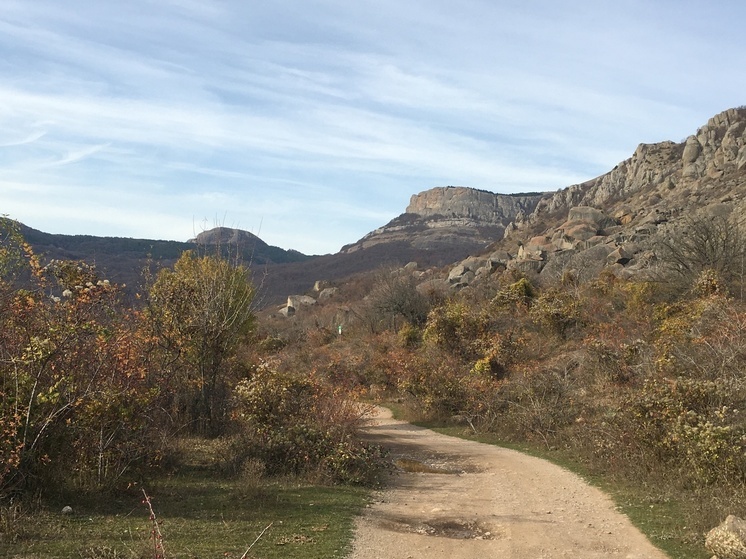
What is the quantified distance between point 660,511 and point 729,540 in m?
3.03

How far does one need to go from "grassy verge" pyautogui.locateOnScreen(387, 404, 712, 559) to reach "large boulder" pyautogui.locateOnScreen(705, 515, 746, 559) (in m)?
0.40

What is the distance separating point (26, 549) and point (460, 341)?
22.9 meters

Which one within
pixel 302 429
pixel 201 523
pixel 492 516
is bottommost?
pixel 492 516

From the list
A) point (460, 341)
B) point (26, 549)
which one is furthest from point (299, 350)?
point (26, 549)

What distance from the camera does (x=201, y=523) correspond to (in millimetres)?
8828

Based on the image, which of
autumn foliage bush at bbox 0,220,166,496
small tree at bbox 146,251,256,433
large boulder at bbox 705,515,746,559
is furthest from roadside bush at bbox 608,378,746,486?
small tree at bbox 146,251,256,433

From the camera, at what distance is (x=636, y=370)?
19078 millimetres

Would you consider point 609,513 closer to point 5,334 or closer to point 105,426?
point 105,426

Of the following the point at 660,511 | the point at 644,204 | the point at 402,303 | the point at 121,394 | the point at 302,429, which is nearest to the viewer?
the point at 121,394

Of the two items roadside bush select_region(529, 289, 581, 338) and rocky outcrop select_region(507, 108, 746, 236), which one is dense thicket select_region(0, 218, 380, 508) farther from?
Result: rocky outcrop select_region(507, 108, 746, 236)

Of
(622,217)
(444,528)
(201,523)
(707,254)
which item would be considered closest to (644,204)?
(622,217)

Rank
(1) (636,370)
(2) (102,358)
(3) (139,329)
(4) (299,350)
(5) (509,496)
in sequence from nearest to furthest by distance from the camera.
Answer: (2) (102,358) < (5) (509,496) < (3) (139,329) < (1) (636,370) < (4) (299,350)

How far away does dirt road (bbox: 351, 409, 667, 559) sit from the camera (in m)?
8.59

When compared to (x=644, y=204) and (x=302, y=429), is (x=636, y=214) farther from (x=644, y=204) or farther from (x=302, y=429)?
(x=302, y=429)
